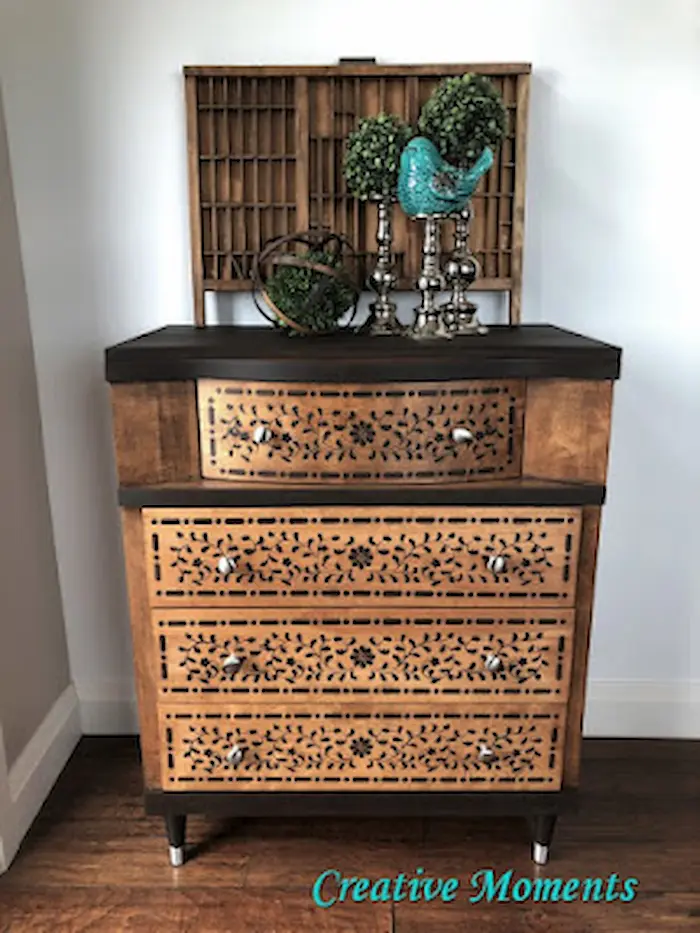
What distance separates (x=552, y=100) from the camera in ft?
5.40

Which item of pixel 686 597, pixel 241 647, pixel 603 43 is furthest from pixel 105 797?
pixel 603 43

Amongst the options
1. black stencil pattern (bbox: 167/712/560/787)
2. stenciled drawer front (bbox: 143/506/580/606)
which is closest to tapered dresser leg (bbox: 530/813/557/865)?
black stencil pattern (bbox: 167/712/560/787)

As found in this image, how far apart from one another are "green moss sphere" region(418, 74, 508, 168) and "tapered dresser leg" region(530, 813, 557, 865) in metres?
1.25

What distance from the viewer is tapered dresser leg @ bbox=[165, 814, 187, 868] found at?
1.53 metres

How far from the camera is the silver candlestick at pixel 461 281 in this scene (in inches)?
60.9

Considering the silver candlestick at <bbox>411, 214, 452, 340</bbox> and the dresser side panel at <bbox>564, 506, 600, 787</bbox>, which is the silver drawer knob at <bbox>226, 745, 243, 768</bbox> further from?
the silver candlestick at <bbox>411, 214, 452, 340</bbox>

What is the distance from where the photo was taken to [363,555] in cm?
136

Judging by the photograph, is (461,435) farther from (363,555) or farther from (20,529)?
(20,529)

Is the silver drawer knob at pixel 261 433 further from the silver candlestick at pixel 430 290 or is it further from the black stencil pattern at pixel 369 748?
the black stencil pattern at pixel 369 748

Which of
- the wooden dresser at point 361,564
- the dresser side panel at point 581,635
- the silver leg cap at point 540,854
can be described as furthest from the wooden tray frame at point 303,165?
the silver leg cap at point 540,854

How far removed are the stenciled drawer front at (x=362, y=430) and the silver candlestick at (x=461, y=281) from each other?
0.28 metres

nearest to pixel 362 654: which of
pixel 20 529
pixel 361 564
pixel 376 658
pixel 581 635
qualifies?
pixel 376 658

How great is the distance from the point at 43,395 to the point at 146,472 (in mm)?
625

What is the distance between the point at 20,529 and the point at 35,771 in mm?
537
